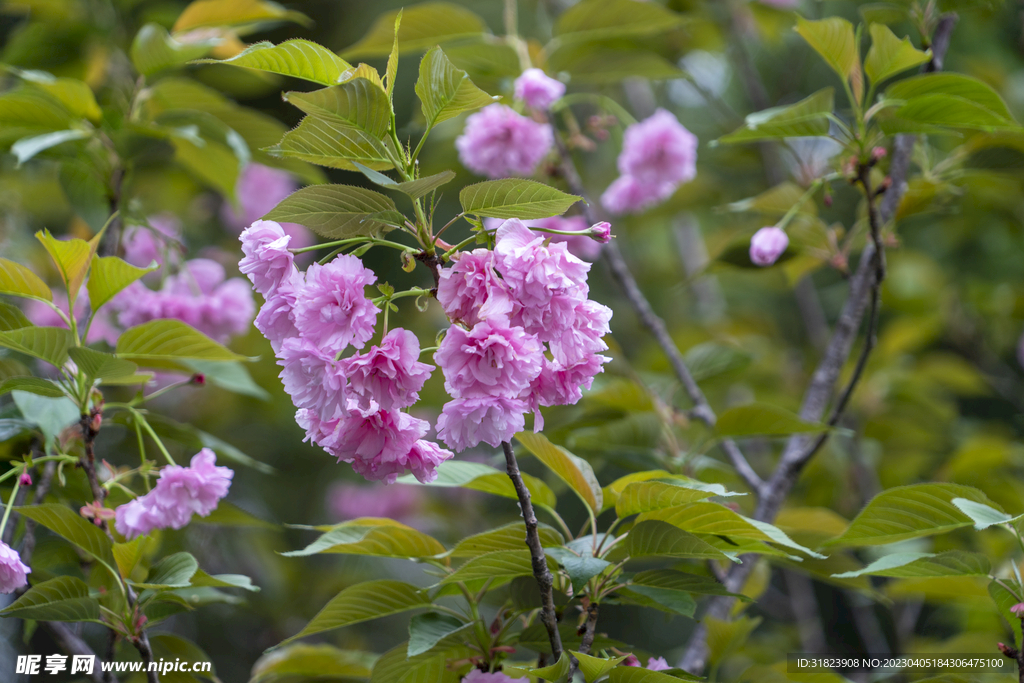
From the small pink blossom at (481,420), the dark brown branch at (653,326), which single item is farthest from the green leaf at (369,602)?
the dark brown branch at (653,326)

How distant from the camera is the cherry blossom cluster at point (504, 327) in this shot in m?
0.78

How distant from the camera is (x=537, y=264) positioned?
78cm

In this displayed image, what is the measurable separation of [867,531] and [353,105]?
1043mm

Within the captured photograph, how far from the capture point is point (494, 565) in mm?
956

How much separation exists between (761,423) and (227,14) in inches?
73.7

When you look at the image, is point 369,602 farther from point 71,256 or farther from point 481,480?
point 71,256

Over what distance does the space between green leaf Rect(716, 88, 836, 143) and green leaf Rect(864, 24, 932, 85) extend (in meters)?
0.09

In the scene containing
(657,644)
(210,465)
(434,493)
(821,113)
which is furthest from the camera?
(657,644)

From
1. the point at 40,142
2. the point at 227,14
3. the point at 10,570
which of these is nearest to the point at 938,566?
the point at 10,570

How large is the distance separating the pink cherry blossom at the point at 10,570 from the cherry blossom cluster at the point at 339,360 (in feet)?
1.88

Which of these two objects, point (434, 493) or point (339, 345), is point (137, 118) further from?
point (434, 493)

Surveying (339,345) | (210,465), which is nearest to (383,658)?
(210,465)

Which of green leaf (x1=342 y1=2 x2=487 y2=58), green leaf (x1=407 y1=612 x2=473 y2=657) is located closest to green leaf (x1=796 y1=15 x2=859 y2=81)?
green leaf (x1=342 y1=2 x2=487 y2=58)

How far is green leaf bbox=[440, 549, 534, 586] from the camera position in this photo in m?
0.93
